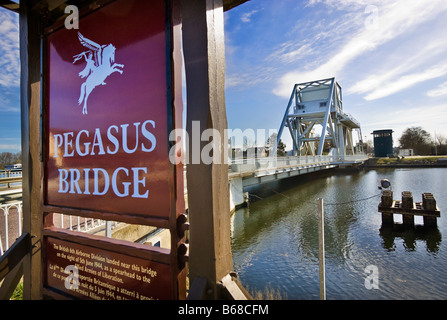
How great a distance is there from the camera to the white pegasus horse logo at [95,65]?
6.74ft

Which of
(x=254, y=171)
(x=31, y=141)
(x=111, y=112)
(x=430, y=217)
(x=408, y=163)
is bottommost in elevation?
(x=430, y=217)

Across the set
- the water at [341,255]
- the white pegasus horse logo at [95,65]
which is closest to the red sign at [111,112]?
the white pegasus horse logo at [95,65]

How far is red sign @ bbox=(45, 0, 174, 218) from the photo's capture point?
5.86ft

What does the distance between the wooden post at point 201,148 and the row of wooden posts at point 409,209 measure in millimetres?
12902

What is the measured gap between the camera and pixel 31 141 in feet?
8.41

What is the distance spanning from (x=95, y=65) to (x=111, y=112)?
0.49m

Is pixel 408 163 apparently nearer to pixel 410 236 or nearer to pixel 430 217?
pixel 430 217

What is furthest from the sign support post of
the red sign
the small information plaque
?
the small information plaque

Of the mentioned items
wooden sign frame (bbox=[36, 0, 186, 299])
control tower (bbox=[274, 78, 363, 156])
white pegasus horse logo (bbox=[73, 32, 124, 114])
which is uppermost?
control tower (bbox=[274, 78, 363, 156])

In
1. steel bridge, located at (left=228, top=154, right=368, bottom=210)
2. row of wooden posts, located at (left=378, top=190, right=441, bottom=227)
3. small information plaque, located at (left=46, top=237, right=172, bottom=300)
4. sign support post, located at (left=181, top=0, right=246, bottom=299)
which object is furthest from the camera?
steel bridge, located at (left=228, top=154, right=368, bottom=210)

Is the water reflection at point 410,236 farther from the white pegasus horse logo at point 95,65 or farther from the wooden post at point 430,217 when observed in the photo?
the white pegasus horse logo at point 95,65

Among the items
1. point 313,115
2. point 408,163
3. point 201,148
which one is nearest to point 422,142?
point 408,163

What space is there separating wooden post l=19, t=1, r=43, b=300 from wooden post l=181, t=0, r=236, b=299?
2066 mm

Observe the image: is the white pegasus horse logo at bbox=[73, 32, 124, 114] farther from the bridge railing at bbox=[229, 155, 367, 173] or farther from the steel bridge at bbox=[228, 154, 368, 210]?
the bridge railing at bbox=[229, 155, 367, 173]
